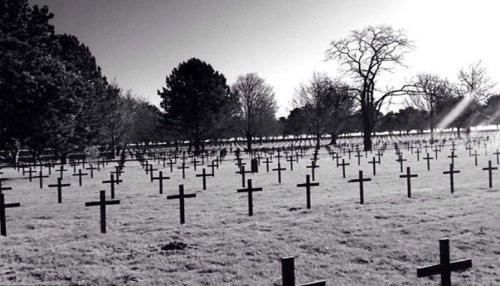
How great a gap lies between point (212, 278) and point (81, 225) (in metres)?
4.78

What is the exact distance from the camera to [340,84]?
152 feet

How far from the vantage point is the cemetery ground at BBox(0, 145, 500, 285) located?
18.5ft

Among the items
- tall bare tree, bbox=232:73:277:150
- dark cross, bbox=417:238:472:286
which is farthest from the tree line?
dark cross, bbox=417:238:472:286

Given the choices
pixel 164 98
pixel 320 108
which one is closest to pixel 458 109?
pixel 320 108

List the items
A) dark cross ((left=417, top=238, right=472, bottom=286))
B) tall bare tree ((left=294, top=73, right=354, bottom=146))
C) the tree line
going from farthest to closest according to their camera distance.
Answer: tall bare tree ((left=294, top=73, right=354, bottom=146)), the tree line, dark cross ((left=417, top=238, right=472, bottom=286))

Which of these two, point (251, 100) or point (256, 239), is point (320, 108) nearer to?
point (251, 100)

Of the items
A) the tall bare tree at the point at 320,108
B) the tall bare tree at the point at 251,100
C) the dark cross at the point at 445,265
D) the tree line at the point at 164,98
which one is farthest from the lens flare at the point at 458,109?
the dark cross at the point at 445,265

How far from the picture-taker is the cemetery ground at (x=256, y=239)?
5633 millimetres

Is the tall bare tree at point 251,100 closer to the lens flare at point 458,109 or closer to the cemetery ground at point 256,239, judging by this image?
the lens flare at point 458,109

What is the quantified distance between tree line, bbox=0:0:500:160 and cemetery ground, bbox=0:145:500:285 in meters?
9.67

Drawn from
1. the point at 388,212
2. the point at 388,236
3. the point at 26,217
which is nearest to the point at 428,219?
the point at 388,212

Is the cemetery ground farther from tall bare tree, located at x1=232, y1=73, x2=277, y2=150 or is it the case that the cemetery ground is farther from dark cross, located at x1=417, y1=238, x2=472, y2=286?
tall bare tree, located at x1=232, y1=73, x2=277, y2=150

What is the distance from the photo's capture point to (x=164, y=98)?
5262 cm

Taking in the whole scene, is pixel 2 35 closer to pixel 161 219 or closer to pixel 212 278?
pixel 161 219
